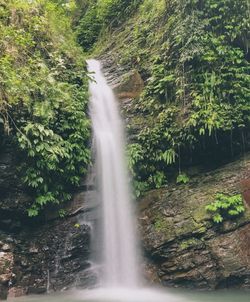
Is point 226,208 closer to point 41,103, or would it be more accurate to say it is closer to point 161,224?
point 161,224

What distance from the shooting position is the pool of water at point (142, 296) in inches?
269

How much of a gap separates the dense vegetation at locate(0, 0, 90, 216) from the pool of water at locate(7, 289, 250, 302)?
6.07ft

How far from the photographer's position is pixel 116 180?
29.8ft

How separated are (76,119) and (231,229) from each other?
4.45m

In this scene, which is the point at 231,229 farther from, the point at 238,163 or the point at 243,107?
the point at 243,107

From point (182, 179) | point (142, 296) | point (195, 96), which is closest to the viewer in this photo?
point (142, 296)

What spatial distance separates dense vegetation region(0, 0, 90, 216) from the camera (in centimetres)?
786

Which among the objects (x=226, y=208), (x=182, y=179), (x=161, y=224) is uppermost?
(x=182, y=179)

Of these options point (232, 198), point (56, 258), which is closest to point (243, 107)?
point (232, 198)

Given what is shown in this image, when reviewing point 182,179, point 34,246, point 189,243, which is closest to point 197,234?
point 189,243

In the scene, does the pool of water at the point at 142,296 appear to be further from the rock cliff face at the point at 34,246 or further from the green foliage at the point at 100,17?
the green foliage at the point at 100,17

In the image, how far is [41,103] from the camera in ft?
27.1

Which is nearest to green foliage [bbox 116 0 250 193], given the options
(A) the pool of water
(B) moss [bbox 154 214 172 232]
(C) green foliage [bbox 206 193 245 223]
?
(B) moss [bbox 154 214 172 232]

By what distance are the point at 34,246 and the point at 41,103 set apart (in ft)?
10.5
